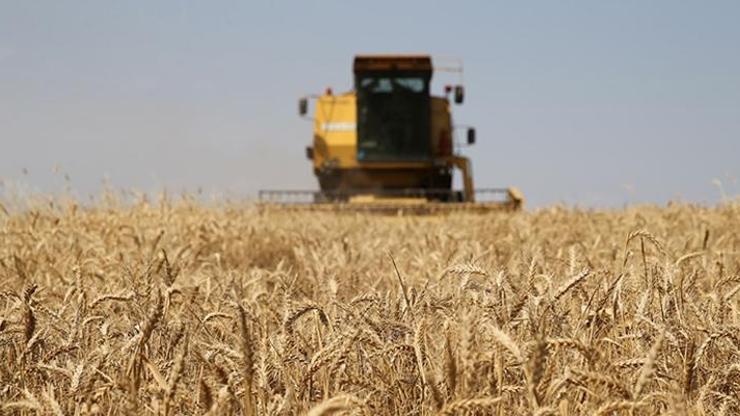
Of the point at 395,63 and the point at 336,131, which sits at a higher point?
the point at 395,63

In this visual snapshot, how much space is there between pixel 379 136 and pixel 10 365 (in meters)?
13.9

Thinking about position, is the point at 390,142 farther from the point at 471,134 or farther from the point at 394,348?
the point at 394,348

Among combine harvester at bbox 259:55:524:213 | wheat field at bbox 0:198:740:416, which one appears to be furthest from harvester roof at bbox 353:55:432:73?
wheat field at bbox 0:198:740:416

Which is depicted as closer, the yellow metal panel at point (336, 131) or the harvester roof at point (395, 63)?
the harvester roof at point (395, 63)

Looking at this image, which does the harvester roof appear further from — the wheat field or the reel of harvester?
the wheat field

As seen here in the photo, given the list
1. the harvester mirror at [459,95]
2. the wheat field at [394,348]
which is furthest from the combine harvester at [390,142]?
the wheat field at [394,348]

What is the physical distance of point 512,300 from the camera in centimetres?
226

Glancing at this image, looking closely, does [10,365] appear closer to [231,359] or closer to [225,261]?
[231,359]

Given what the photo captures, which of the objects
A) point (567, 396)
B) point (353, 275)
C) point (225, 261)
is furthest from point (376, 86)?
point (567, 396)

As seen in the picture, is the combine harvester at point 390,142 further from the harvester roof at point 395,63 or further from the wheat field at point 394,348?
the wheat field at point 394,348

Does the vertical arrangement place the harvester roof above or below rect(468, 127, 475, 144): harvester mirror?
above

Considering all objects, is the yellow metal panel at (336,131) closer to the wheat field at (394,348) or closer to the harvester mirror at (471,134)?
the harvester mirror at (471,134)

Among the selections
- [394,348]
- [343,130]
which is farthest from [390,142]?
[394,348]

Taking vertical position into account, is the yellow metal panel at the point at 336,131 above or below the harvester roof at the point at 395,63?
below
